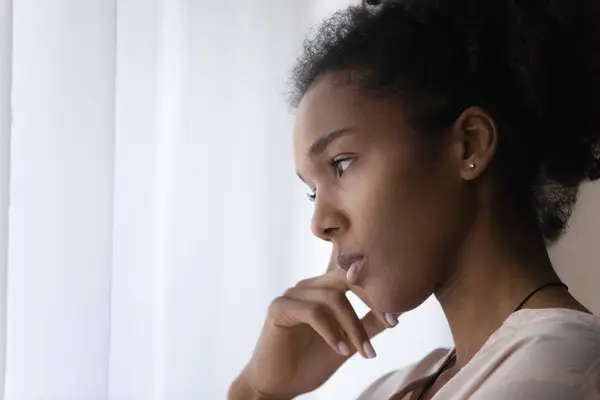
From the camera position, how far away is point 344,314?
93 cm

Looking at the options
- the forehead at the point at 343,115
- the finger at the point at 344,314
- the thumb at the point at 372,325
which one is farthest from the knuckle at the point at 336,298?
the forehead at the point at 343,115

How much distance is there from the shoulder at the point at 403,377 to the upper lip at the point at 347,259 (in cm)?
22

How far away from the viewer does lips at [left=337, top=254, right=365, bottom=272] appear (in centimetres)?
79

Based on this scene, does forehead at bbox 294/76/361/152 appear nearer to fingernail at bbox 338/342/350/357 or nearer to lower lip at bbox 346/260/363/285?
lower lip at bbox 346/260/363/285

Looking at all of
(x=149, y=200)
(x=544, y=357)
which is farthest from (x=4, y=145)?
(x=544, y=357)

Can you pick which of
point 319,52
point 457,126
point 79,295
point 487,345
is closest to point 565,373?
point 487,345

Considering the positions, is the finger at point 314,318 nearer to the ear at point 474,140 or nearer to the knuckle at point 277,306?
the knuckle at point 277,306

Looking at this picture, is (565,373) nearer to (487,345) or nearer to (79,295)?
(487,345)

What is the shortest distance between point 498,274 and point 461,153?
13cm

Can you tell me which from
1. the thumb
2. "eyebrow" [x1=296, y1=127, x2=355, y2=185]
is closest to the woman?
"eyebrow" [x1=296, y1=127, x2=355, y2=185]

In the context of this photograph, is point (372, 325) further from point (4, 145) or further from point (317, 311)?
point (4, 145)

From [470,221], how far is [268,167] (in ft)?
1.90

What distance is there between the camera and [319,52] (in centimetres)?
84

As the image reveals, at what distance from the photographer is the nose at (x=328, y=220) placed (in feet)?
2.57
